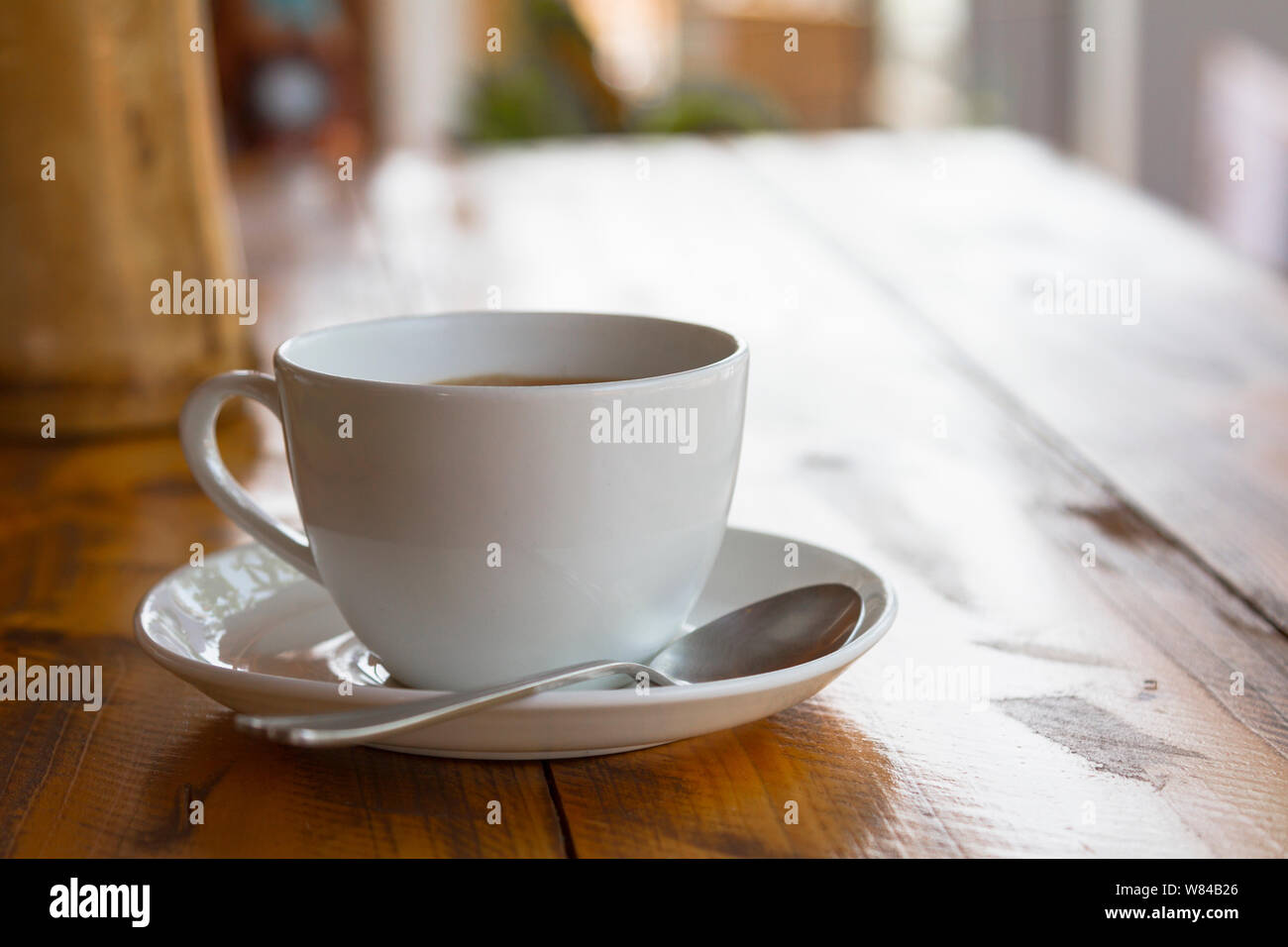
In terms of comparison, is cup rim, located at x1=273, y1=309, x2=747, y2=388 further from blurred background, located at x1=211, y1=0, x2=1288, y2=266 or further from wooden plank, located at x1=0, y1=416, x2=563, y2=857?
blurred background, located at x1=211, y1=0, x2=1288, y2=266

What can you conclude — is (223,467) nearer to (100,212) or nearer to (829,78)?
(100,212)

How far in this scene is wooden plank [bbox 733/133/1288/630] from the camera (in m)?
0.73

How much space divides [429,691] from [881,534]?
0.33 m

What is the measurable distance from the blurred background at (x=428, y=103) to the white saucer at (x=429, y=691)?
380 mm

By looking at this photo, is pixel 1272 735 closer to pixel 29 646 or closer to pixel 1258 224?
pixel 29 646

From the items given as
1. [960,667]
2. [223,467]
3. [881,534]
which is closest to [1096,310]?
[881,534]

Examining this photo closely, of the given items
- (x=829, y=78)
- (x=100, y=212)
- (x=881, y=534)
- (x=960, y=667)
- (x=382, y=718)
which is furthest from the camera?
(x=829, y=78)

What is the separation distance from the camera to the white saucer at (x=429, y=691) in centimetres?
39

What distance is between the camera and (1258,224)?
12.7 ft

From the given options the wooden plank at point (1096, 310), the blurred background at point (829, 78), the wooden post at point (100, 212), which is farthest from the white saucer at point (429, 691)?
the blurred background at point (829, 78)

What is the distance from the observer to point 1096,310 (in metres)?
1.11

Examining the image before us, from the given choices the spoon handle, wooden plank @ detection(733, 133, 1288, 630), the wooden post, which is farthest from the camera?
the wooden post

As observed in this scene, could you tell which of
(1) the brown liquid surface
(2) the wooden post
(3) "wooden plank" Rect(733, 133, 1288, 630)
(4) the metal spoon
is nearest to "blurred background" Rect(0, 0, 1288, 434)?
(2) the wooden post
